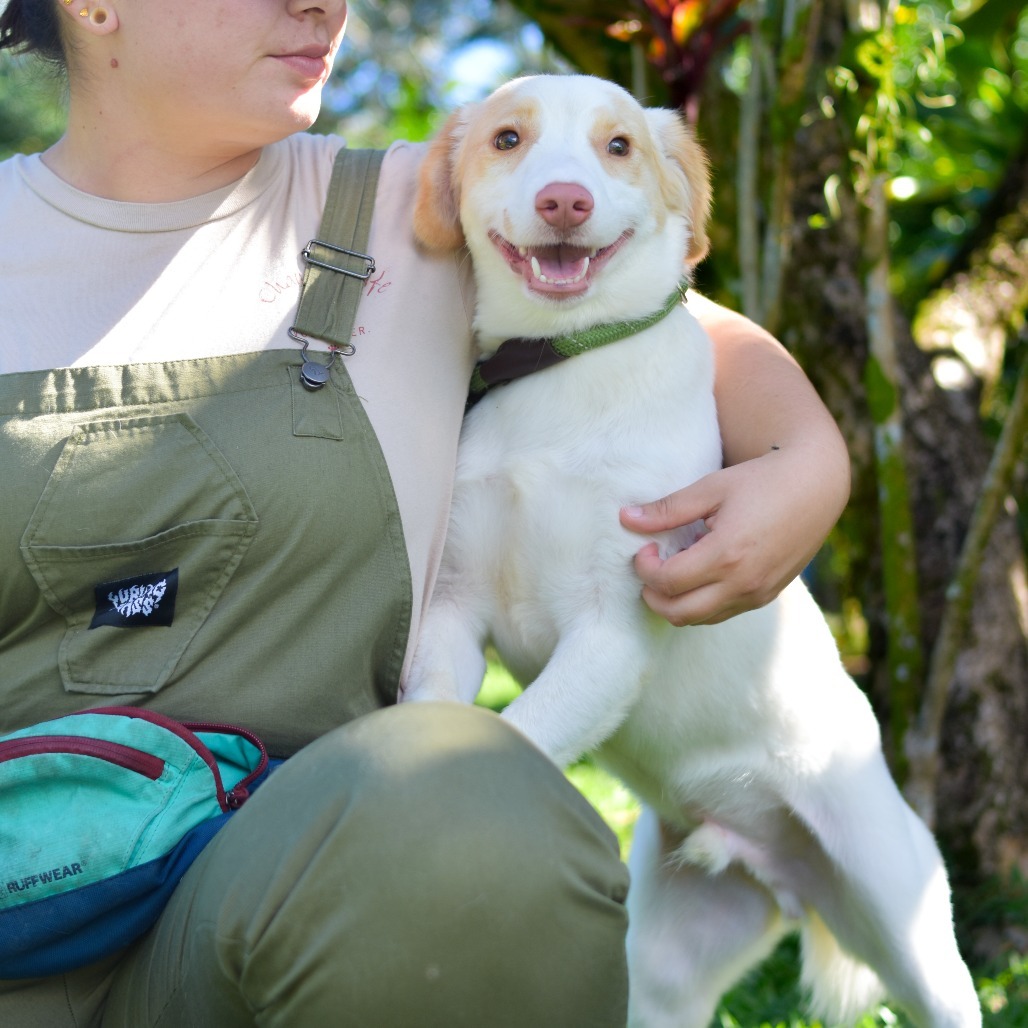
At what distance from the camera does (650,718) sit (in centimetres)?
184

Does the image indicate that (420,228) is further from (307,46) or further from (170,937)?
(170,937)

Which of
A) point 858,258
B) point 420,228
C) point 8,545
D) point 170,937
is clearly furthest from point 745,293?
point 170,937

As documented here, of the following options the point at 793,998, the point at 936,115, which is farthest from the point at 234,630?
the point at 936,115

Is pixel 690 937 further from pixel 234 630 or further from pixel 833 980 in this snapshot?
pixel 234 630

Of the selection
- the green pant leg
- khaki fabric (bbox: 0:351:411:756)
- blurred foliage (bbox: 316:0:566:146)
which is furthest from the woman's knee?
blurred foliage (bbox: 316:0:566:146)

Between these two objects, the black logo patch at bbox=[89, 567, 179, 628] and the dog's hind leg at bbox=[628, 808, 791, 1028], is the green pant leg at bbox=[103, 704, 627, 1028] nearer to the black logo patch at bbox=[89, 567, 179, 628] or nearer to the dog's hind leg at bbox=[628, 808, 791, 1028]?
the black logo patch at bbox=[89, 567, 179, 628]

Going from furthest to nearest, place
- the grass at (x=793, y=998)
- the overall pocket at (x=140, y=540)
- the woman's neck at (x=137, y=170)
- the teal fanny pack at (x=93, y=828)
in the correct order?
the grass at (x=793, y=998)
the woman's neck at (x=137, y=170)
the overall pocket at (x=140, y=540)
the teal fanny pack at (x=93, y=828)

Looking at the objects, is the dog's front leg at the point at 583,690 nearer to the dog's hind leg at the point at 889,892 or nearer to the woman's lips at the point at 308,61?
the dog's hind leg at the point at 889,892

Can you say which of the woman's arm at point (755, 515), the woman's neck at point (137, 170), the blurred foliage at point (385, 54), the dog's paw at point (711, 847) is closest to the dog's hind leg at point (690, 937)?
the dog's paw at point (711, 847)

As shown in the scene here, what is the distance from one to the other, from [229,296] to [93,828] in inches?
28.0

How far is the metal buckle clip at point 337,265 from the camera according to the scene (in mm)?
1638

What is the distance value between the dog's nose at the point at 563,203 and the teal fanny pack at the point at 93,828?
851mm

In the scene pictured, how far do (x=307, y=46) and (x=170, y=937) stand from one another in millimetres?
1177

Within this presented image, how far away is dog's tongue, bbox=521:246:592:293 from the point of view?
175 cm
